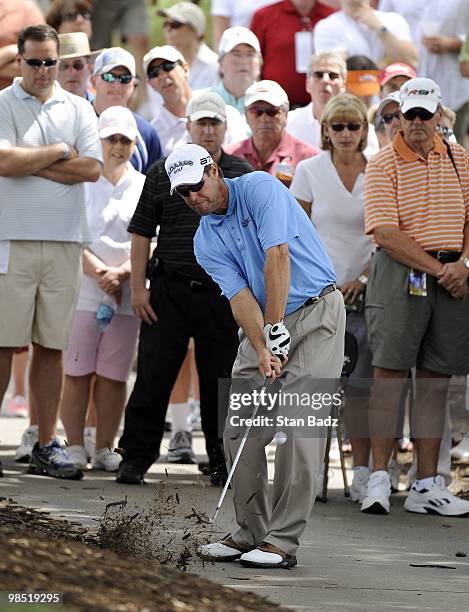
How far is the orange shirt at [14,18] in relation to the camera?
11188mm

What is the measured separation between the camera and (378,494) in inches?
360

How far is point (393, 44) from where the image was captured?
12734 millimetres

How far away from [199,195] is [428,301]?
8.28 ft

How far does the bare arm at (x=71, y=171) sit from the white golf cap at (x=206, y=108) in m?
0.78

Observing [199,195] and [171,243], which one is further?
[171,243]

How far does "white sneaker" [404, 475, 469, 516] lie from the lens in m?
9.15

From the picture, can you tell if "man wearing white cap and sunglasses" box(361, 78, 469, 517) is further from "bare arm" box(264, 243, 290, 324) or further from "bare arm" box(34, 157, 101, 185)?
"bare arm" box(264, 243, 290, 324)

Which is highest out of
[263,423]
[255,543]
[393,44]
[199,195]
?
[393,44]

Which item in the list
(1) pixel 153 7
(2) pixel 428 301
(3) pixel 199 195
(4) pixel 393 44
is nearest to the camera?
(3) pixel 199 195

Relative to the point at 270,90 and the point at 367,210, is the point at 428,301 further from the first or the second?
the point at 270,90

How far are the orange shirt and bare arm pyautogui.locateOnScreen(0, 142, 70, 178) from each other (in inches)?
77.2

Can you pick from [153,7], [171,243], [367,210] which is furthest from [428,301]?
[153,7]

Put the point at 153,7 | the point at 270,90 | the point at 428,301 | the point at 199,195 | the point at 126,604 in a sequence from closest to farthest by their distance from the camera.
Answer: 1. the point at 126,604
2. the point at 199,195
3. the point at 428,301
4. the point at 270,90
5. the point at 153,7

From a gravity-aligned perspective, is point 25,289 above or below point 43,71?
below
